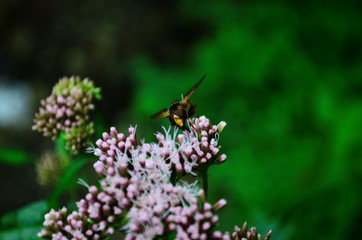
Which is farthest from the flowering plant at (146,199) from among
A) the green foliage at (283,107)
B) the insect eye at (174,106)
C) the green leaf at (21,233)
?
the green foliage at (283,107)

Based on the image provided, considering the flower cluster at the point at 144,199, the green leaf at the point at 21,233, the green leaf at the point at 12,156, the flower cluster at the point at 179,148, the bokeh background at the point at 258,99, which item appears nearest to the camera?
the flower cluster at the point at 144,199

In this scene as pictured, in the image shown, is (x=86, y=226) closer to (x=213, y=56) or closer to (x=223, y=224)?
(x=223, y=224)

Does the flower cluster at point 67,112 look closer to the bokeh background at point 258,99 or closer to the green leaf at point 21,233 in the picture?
the bokeh background at point 258,99

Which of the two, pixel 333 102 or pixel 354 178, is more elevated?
pixel 333 102

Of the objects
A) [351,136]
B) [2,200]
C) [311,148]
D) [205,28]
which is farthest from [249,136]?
[2,200]

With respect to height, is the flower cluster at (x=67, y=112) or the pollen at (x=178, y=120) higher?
the flower cluster at (x=67, y=112)

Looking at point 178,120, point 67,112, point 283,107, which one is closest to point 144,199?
point 178,120

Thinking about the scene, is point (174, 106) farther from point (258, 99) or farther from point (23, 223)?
point (258, 99)
